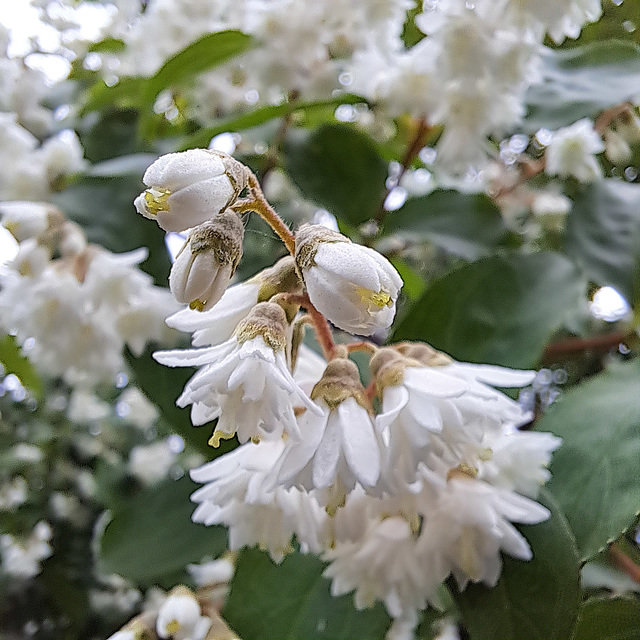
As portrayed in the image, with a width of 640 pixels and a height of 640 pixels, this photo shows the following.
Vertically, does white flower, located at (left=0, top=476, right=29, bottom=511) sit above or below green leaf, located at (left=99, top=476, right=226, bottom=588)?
below

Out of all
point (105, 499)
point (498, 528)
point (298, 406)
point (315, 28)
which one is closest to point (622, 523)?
point (498, 528)

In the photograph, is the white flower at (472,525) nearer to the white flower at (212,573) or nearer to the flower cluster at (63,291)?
the flower cluster at (63,291)

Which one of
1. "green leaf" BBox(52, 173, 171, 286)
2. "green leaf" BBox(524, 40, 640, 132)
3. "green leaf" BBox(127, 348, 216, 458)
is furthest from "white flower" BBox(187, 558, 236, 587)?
"green leaf" BBox(524, 40, 640, 132)

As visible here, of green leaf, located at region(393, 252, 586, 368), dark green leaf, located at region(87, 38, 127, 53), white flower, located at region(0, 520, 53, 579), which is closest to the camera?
green leaf, located at region(393, 252, 586, 368)

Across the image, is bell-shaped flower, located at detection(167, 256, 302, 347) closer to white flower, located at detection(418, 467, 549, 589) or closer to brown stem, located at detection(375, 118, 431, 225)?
white flower, located at detection(418, 467, 549, 589)

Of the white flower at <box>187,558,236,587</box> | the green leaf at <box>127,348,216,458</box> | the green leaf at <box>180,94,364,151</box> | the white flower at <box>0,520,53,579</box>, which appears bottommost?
the white flower at <box>0,520,53,579</box>

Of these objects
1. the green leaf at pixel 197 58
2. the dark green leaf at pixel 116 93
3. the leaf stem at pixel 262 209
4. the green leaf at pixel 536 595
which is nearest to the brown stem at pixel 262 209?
the leaf stem at pixel 262 209
